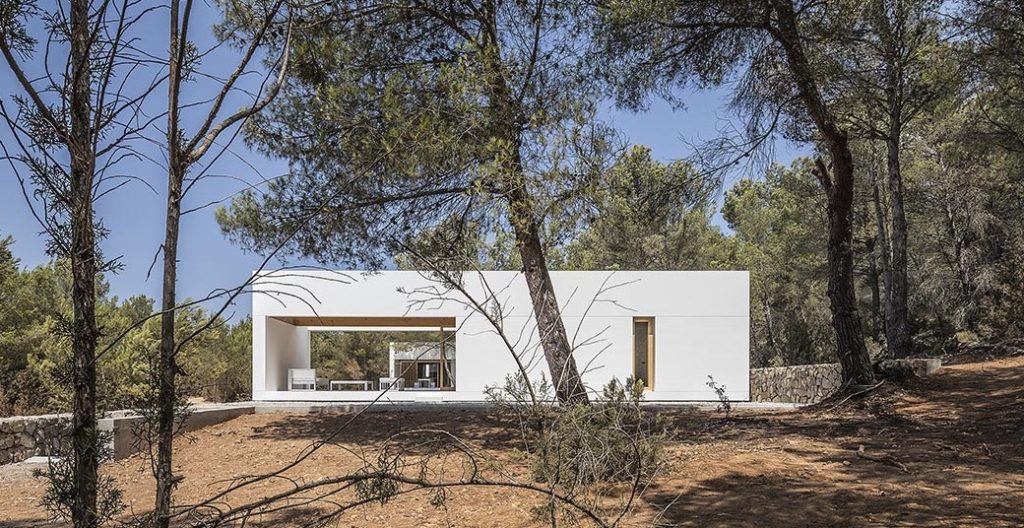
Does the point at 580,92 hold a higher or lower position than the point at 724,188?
higher

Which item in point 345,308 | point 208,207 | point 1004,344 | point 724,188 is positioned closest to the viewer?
point 208,207

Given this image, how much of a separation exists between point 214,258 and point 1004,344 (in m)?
12.2

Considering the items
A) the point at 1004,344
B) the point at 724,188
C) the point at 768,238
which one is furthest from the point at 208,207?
the point at 768,238

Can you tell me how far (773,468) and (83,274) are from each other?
4683mm

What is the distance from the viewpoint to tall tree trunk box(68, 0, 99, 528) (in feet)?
5.56

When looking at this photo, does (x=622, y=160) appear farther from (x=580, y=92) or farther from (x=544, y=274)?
(x=544, y=274)

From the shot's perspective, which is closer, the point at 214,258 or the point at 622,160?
the point at 214,258

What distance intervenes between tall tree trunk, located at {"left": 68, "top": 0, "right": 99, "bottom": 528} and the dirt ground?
0.51 meters

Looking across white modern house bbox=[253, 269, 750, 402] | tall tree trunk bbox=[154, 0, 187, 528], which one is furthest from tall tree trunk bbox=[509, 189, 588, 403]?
white modern house bbox=[253, 269, 750, 402]

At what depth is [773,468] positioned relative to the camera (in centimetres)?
506

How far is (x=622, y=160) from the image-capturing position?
6824 millimetres

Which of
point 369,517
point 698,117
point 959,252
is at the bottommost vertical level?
point 369,517

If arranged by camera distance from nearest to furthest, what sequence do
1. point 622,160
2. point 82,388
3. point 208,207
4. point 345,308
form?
point 82,388, point 208,207, point 622,160, point 345,308

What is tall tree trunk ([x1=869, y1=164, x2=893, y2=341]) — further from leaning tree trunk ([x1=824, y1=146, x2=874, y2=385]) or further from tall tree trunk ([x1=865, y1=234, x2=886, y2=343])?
leaning tree trunk ([x1=824, y1=146, x2=874, y2=385])
